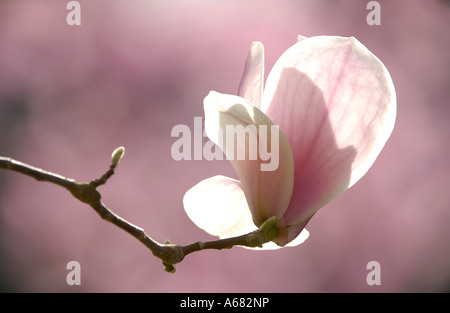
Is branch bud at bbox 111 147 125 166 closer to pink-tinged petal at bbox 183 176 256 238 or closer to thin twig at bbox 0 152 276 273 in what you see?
thin twig at bbox 0 152 276 273

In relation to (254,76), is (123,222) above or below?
below

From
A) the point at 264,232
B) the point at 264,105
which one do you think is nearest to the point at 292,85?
the point at 264,105

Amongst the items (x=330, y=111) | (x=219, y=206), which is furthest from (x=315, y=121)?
(x=219, y=206)

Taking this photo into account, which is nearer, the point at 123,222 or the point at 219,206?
the point at 123,222

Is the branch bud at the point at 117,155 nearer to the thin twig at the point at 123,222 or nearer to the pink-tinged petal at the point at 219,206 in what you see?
the thin twig at the point at 123,222

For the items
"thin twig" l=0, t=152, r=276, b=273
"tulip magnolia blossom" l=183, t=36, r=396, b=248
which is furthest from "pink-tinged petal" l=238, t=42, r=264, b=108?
"thin twig" l=0, t=152, r=276, b=273

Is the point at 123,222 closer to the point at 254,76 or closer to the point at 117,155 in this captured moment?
the point at 117,155
